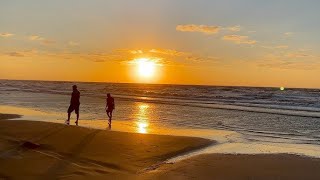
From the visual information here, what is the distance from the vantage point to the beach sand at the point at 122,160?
8703 mm

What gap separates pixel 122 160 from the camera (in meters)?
10.1

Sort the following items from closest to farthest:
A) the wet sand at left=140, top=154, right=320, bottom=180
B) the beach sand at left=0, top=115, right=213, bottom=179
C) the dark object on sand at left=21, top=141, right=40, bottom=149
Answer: the beach sand at left=0, top=115, right=213, bottom=179 < the wet sand at left=140, top=154, right=320, bottom=180 < the dark object on sand at left=21, top=141, right=40, bottom=149

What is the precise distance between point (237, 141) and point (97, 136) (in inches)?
218

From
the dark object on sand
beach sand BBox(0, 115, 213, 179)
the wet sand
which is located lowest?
the wet sand

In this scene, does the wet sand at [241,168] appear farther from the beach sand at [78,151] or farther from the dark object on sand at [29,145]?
the dark object on sand at [29,145]

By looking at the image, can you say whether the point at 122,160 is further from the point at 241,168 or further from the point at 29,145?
the point at 241,168

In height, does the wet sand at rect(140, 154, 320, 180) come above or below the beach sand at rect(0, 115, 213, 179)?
below

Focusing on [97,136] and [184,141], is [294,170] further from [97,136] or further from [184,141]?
[97,136]

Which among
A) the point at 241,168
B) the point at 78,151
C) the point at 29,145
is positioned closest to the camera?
the point at 241,168

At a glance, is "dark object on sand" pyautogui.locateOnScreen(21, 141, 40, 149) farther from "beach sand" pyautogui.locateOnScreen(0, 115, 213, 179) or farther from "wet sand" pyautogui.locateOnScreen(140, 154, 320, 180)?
"wet sand" pyautogui.locateOnScreen(140, 154, 320, 180)

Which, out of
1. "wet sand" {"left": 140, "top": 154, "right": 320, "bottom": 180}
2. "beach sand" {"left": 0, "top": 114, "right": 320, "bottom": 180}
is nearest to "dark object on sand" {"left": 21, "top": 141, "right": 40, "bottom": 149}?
"beach sand" {"left": 0, "top": 114, "right": 320, "bottom": 180}

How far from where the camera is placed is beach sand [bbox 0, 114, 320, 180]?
870 centimetres

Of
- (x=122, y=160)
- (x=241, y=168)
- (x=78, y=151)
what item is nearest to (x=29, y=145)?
(x=78, y=151)

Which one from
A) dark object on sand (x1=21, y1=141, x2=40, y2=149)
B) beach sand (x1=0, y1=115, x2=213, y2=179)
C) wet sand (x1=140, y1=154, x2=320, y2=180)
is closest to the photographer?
beach sand (x1=0, y1=115, x2=213, y2=179)
